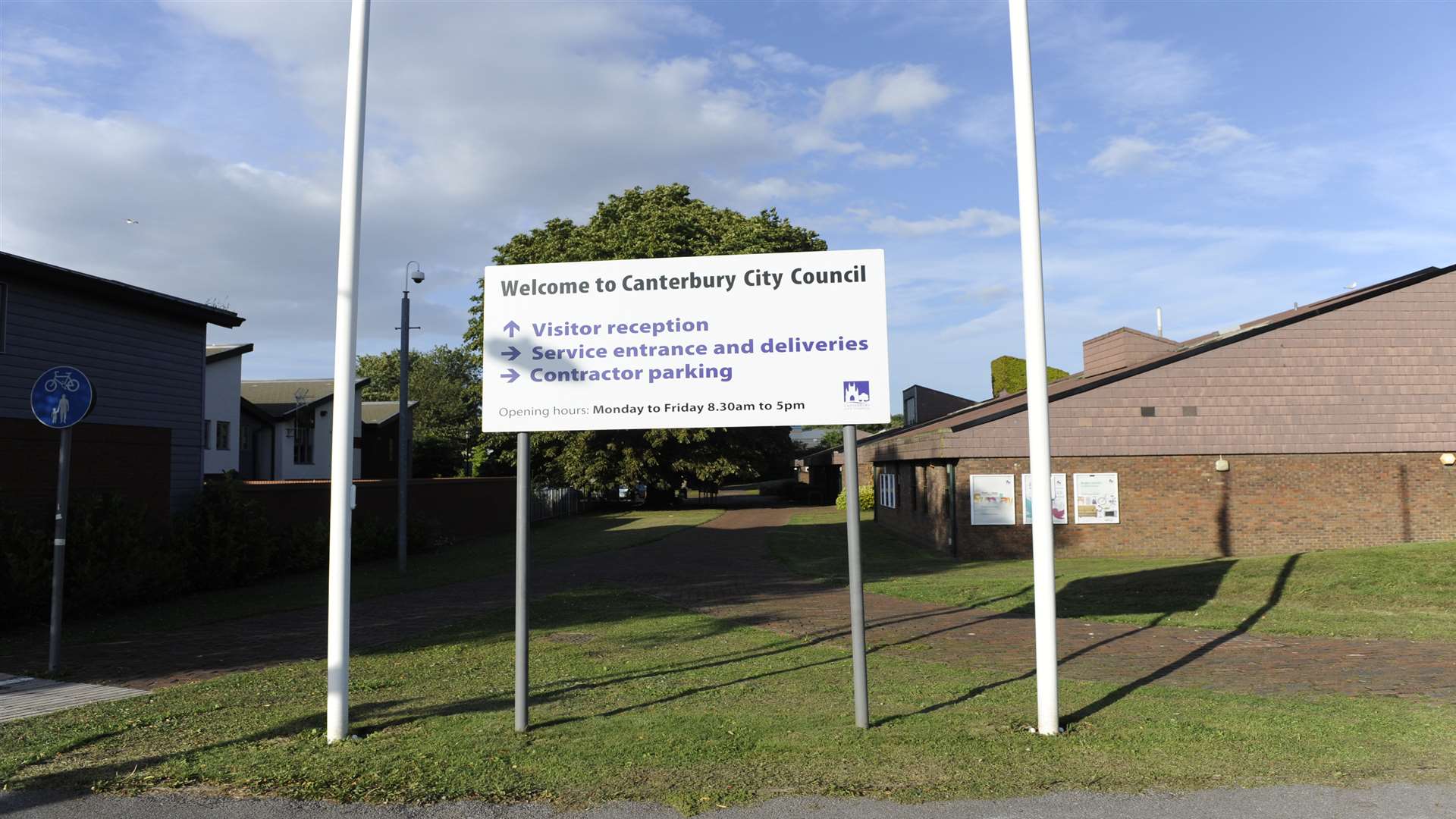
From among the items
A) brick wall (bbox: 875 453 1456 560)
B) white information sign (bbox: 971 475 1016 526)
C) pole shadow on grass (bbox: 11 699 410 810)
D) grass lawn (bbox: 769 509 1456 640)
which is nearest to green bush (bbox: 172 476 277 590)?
grass lawn (bbox: 769 509 1456 640)

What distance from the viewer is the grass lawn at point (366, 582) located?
40.0 feet

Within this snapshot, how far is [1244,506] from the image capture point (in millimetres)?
22031

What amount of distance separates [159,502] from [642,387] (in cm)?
1196

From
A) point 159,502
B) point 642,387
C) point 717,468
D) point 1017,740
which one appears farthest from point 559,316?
point 717,468

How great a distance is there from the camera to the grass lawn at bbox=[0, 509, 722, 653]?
1219 centimetres

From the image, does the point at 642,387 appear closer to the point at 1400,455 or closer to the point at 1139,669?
the point at 1139,669

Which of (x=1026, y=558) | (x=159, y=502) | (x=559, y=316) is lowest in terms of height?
(x=1026, y=558)

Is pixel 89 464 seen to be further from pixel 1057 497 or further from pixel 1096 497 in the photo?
pixel 1096 497

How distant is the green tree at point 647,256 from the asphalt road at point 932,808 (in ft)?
116

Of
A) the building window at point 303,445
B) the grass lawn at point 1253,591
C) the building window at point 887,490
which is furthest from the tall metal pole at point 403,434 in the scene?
the building window at point 303,445

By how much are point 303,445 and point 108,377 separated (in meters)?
32.5

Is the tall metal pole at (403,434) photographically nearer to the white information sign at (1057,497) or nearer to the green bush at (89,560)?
the green bush at (89,560)

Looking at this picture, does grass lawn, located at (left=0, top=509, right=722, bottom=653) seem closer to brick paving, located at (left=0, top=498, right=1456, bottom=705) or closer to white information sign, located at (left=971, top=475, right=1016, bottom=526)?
brick paving, located at (left=0, top=498, right=1456, bottom=705)

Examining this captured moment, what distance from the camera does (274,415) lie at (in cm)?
4406
